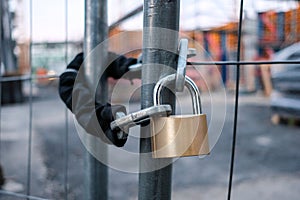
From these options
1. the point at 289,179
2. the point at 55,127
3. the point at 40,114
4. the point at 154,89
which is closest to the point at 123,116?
the point at 154,89

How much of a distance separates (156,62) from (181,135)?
0.07 metres

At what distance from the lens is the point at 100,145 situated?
54 cm

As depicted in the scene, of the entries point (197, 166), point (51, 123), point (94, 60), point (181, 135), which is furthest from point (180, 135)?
point (51, 123)

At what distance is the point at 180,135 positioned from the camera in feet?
0.96

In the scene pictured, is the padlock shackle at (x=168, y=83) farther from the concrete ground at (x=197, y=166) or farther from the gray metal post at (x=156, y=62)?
the concrete ground at (x=197, y=166)

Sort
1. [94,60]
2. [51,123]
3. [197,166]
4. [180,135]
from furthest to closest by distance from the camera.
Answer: [51,123] < [197,166] < [94,60] < [180,135]

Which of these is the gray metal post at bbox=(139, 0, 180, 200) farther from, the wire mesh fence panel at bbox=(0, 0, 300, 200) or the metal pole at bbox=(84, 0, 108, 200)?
the metal pole at bbox=(84, 0, 108, 200)

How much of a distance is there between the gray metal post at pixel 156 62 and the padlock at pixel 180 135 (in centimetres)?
3

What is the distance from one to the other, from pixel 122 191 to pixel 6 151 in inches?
32.9

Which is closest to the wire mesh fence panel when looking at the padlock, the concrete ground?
the concrete ground

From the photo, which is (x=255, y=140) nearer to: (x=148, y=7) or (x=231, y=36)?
(x=148, y=7)

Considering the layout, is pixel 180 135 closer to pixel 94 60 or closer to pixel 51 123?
pixel 94 60

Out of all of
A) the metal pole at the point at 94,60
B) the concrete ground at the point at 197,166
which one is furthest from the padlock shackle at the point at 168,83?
the concrete ground at the point at 197,166

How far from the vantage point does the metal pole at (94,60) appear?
1.75ft
